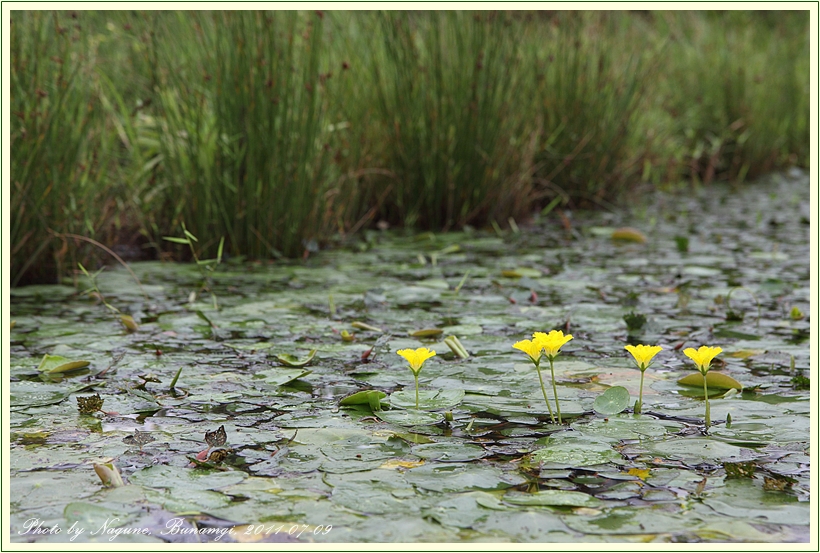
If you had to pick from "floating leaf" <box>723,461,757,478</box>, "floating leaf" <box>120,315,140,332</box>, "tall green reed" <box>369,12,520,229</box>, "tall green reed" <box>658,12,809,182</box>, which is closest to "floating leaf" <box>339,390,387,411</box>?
"floating leaf" <box>723,461,757,478</box>

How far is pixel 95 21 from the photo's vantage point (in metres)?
4.70

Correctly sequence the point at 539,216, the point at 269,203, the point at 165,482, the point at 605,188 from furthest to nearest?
the point at 605,188, the point at 539,216, the point at 269,203, the point at 165,482

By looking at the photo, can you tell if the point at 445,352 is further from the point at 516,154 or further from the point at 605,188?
the point at 605,188

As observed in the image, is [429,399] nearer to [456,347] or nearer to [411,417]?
[411,417]

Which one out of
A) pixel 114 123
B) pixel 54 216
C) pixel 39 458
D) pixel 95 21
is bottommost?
pixel 39 458

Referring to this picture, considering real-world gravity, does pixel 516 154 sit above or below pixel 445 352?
above

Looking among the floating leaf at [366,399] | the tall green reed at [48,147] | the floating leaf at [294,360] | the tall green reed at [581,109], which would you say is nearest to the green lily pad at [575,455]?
the floating leaf at [366,399]

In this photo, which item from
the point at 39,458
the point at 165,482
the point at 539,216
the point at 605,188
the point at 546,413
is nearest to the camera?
the point at 165,482

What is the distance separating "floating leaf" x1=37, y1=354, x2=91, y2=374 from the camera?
2.14 m

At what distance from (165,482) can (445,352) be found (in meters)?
1.01

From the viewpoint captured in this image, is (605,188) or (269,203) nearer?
(269,203)

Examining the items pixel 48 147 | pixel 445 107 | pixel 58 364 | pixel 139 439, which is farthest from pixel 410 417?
pixel 445 107

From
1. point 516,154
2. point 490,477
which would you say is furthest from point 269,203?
point 490,477

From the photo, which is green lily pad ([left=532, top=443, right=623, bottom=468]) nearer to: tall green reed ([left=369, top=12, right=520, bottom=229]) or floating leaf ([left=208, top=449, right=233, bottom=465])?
floating leaf ([left=208, top=449, right=233, bottom=465])
